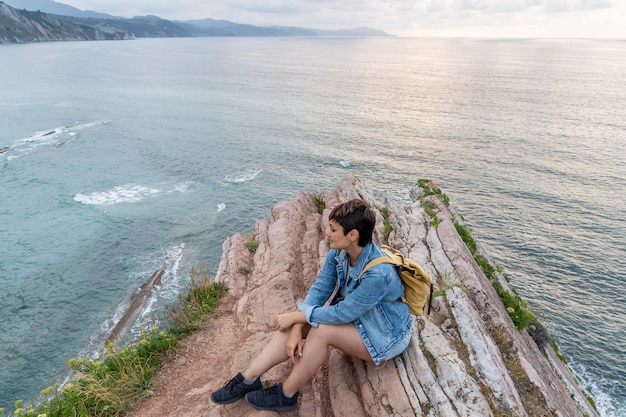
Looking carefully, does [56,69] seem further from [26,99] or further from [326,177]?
[326,177]

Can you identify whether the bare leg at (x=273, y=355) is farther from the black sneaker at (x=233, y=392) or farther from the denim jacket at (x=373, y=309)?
the denim jacket at (x=373, y=309)

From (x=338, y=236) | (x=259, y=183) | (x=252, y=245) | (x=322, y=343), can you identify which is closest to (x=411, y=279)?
(x=338, y=236)

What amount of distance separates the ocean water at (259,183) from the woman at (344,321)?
43.2 ft

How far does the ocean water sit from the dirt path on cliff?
873 centimetres

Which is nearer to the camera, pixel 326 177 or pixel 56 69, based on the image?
pixel 326 177

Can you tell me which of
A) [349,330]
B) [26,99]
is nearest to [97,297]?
[349,330]

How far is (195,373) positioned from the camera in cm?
943

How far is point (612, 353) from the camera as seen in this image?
781 inches

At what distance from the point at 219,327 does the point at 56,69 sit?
12242 cm

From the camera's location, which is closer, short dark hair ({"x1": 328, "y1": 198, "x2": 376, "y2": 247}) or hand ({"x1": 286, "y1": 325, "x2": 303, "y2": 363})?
short dark hair ({"x1": 328, "y1": 198, "x2": 376, "y2": 247})

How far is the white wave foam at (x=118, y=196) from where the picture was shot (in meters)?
31.2

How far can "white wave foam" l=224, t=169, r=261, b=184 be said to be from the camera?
3738 centimetres

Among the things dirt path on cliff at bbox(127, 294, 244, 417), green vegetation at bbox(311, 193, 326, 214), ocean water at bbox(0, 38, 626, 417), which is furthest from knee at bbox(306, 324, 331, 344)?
ocean water at bbox(0, 38, 626, 417)

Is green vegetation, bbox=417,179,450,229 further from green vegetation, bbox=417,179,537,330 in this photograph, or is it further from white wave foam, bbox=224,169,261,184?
white wave foam, bbox=224,169,261,184
